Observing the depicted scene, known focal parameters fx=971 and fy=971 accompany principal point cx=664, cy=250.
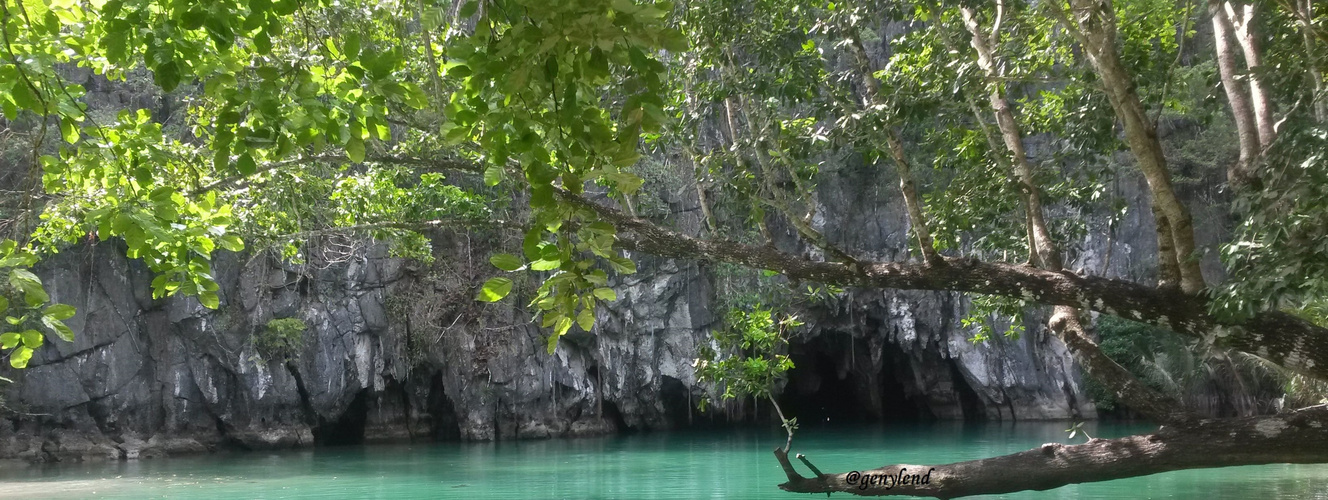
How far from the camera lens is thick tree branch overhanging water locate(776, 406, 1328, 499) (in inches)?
162

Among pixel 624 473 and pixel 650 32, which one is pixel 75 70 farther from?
pixel 650 32

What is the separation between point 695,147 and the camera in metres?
6.07

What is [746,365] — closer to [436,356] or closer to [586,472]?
[586,472]

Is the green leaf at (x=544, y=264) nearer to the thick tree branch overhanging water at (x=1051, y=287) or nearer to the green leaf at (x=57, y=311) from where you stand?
the green leaf at (x=57, y=311)

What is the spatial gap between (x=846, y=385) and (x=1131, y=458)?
1758 centimetres

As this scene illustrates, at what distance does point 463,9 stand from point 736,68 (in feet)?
11.9

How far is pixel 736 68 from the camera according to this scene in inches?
199

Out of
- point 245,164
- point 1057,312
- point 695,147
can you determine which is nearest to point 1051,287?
point 1057,312

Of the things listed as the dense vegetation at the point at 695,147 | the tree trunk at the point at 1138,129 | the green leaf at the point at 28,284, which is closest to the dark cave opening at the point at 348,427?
the dense vegetation at the point at 695,147

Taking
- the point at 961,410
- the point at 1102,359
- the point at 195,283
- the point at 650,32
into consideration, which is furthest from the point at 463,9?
the point at 961,410

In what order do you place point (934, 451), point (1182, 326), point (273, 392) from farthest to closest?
point (273, 392) < point (934, 451) < point (1182, 326)

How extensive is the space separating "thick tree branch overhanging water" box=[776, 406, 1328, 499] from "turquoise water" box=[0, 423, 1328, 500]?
3.33 meters

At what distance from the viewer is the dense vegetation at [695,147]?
1.62 meters

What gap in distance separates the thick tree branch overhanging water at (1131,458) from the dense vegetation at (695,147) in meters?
0.01
